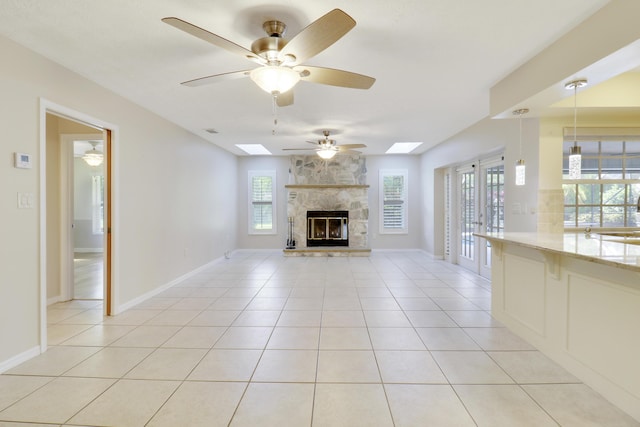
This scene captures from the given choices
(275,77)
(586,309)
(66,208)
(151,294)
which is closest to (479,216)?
(586,309)

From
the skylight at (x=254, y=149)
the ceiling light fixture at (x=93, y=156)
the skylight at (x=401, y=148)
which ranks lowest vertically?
the ceiling light fixture at (x=93, y=156)

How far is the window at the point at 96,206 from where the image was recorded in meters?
8.03

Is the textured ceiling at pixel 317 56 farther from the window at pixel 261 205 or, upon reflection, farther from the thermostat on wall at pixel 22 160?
the window at pixel 261 205

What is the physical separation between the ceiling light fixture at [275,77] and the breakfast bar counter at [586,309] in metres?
2.17

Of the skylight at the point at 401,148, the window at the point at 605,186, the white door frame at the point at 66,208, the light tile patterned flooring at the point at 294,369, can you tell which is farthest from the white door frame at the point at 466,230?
the white door frame at the point at 66,208

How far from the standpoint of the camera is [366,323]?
323 centimetres

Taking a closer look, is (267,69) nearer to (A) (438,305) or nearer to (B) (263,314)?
(B) (263,314)

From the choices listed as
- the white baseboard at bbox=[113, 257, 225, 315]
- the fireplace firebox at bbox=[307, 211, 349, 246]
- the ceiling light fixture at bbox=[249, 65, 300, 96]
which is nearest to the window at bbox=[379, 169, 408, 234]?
the fireplace firebox at bbox=[307, 211, 349, 246]

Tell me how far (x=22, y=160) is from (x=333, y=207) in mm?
5917

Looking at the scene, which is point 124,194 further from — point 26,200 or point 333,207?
point 333,207

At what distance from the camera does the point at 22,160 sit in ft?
8.08

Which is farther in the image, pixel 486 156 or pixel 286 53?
pixel 486 156

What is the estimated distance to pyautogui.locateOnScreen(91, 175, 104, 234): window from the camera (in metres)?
8.03

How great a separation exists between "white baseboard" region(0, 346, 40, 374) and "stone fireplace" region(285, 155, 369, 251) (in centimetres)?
538
